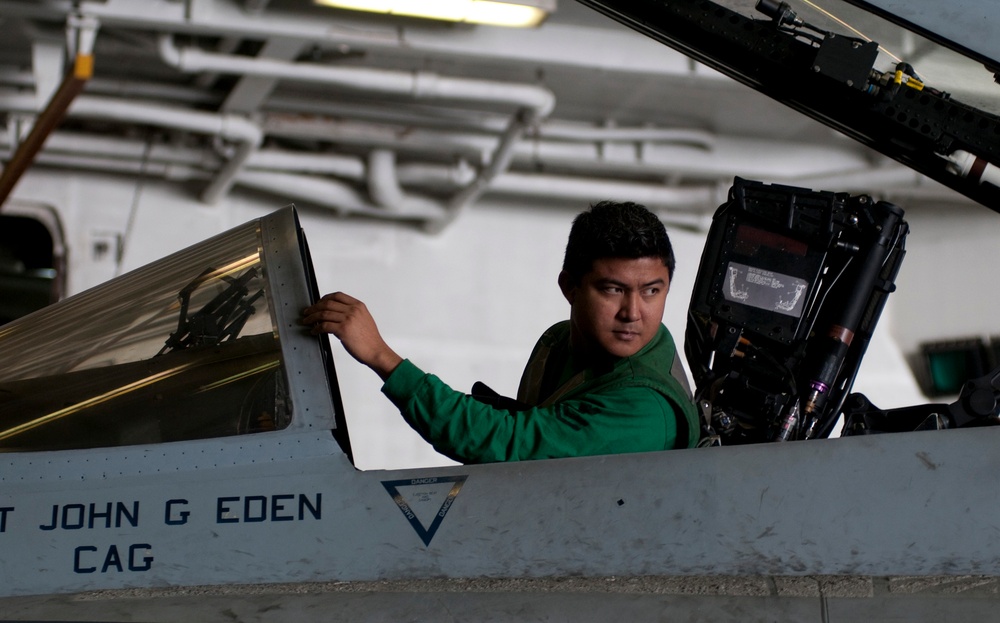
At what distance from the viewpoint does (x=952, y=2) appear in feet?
7.32

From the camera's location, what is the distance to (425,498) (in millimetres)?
1765

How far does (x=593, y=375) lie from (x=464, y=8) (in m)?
3.53

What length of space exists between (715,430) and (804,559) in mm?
669

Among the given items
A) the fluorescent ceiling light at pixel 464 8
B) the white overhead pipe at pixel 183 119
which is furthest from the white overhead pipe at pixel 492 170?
the white overhead pipe at pixel 183 119

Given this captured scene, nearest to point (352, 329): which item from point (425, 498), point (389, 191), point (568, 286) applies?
point (425, 498)

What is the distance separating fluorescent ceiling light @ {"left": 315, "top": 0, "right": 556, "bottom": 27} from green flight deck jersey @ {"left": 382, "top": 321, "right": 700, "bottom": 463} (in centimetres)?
346

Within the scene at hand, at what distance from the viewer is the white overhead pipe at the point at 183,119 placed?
600cm

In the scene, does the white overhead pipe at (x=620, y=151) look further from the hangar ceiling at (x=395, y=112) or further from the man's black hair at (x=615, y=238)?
the man's black hair at (x=615, y=238)

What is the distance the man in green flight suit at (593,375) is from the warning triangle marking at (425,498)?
0.25 ft

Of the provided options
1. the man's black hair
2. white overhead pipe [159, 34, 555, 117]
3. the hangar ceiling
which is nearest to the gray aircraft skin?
the man's black hair

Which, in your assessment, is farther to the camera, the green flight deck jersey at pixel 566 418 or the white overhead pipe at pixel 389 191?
the white overhead pipe at pixel 389 191

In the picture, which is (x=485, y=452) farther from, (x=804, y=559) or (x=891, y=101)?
(x=891, y=101)

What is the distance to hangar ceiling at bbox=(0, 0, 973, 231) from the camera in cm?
556

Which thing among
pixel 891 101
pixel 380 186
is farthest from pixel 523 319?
pixel 891 101
